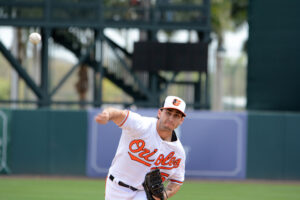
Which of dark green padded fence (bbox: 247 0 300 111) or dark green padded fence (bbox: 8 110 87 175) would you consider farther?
dark green padded fence (bbox: 247 0 300 111)

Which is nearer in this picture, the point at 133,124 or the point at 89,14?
the point at 133,124

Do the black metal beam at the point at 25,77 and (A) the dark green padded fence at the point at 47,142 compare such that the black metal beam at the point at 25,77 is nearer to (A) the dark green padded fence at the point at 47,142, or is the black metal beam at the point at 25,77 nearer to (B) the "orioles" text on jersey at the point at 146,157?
(A) the dark green padded fence at the point at 47,142

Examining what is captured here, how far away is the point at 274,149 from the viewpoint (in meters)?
14.4

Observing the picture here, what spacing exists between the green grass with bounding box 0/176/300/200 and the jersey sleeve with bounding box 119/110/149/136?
18.5 feet

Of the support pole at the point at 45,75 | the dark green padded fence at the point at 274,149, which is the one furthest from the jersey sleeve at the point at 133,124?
the support pole at the point at 45,75

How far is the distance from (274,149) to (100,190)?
5.10m

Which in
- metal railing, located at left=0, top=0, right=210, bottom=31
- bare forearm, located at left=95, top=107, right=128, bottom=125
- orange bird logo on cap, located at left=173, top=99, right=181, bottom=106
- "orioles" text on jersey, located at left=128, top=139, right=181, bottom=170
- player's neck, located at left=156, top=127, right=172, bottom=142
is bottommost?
"orioles" text on jersey, located at left=128, top=139, right=181, bottom=170

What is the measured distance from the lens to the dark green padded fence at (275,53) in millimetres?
18312

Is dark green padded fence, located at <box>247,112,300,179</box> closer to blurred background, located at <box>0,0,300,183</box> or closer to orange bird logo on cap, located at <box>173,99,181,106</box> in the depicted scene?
blurred background, located at <box>0,0,300,183</box>

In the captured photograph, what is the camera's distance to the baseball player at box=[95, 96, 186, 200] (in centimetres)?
516

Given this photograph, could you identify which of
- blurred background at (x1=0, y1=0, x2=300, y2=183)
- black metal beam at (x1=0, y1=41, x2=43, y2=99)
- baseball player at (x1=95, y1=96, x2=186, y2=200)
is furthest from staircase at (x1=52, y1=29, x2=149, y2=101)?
baseball player at (x1=95, y1=96, x2=186, y2=200)

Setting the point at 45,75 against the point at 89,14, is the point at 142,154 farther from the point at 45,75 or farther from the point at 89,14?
the point at 89,14

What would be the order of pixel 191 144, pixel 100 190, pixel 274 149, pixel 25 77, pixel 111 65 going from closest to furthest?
pixel 100 190 < pixel 191 144 < pixel 274 149 < pixel 25 77 < pixel 111 65

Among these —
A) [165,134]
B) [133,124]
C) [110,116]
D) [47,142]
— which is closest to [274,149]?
[47,142]
